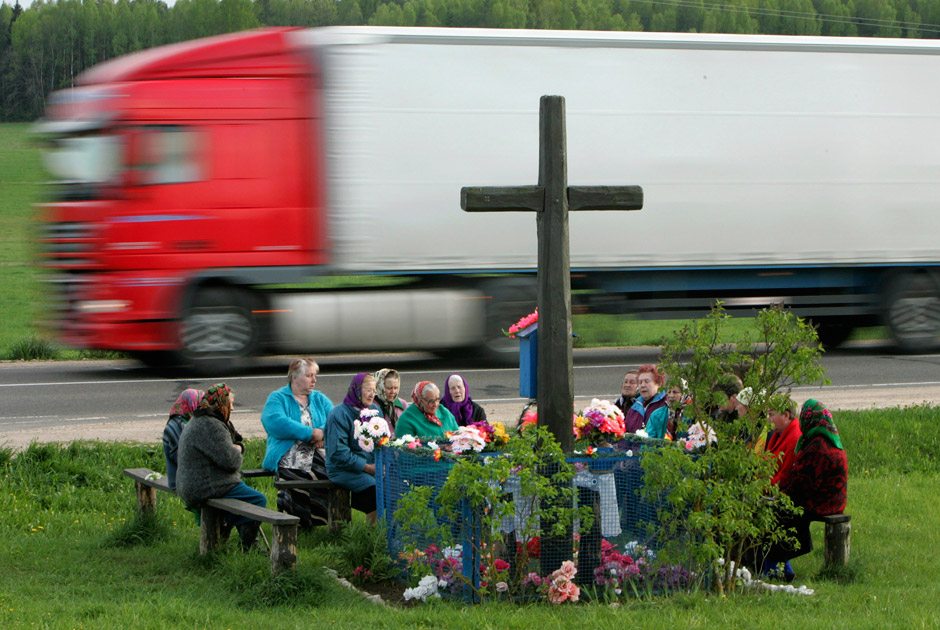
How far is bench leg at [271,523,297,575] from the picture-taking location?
6691 millimetres

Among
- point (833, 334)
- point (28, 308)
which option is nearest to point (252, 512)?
point (833, 334)

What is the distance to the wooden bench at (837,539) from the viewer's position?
7.23 meters

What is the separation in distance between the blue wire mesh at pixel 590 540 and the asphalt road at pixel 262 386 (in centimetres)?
527

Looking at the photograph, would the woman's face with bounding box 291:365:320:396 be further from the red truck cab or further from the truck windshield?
the truck windshield

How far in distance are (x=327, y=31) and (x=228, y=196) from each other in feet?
7.92

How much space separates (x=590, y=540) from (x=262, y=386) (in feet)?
28.7

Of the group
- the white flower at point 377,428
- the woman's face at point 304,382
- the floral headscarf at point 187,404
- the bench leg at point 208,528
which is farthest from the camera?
the woman's face at point 304,382

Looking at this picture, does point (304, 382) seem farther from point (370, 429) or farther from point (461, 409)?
point (461, 409)

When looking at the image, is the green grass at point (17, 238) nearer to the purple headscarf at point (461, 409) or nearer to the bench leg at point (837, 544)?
the purple headscarf at point (461, 409)

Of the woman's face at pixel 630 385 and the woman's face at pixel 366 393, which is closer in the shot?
the woman's face at pixel 366 393

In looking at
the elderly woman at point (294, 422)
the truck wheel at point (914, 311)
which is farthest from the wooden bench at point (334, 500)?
the truck wheel at point (914, 311)

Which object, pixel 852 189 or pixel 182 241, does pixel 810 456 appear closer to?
pixel 182 241

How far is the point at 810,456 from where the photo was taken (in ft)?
23.4

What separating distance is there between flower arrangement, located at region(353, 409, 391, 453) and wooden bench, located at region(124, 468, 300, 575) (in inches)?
37.4
